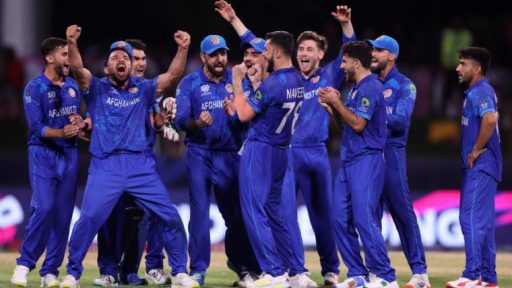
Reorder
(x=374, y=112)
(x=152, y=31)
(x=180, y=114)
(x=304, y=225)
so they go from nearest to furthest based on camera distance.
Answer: (x=374, y=112)
(x=180, y=114)
(x=304, y=225)
(x=152, y=31)

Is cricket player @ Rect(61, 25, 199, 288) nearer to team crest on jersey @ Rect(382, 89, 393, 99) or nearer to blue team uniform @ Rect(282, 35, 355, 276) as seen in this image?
blue team uniform @ Rect(282, 35, 355, 276)

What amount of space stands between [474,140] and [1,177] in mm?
8369

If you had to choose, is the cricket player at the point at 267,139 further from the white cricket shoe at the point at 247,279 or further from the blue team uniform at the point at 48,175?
the blue team uniform at the point at 48,175

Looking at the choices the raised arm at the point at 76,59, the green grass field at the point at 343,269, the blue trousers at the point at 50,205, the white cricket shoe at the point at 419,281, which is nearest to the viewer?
the raised arm at the point at 76,59

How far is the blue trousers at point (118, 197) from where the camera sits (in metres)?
10.6

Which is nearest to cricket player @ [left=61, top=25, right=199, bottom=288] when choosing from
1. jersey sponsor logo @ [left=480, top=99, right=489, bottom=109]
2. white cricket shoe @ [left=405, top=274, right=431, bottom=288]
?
white cricket shoe @ [left=405, top=274, right=431, bottom=288]

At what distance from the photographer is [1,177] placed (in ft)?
57.0

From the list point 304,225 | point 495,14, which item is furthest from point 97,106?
point 495,14

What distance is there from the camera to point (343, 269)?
539 inches

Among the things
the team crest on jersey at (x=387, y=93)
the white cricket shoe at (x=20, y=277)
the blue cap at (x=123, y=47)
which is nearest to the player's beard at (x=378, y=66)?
the team crest on jersey at (x=387, y=93)

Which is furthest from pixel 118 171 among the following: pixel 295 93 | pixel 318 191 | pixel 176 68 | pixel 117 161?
pixel 318 191

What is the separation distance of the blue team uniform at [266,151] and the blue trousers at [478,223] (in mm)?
1721

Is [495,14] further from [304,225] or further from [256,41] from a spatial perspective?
[256,41]

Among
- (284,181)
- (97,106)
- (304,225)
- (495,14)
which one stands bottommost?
(304,225)
